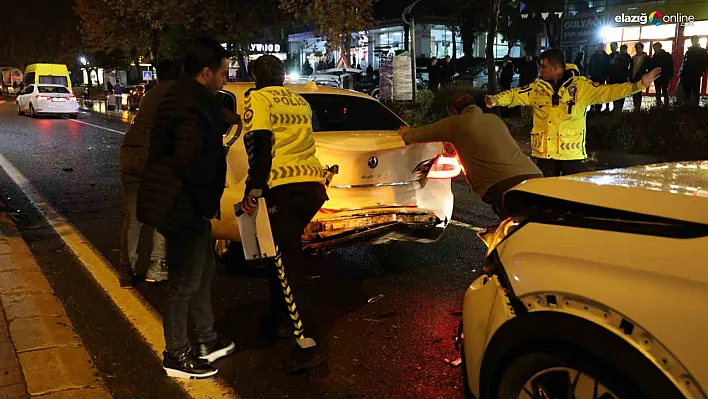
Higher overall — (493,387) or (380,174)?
(380,174)

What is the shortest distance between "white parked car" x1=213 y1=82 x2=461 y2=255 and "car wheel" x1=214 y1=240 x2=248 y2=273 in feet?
0.74

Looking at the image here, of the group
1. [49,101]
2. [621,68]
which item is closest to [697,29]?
[621,68]

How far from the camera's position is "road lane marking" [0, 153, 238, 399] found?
3764 mm

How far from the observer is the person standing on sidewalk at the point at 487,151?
15.1 ft

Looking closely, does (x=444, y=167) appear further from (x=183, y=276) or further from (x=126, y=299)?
(x=126, y=299)

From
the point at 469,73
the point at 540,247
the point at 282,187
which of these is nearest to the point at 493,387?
the point at 540,247

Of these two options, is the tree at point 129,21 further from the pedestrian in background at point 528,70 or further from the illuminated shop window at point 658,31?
the illuminated shop window at point 658,31

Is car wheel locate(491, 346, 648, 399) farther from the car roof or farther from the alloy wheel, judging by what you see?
the car roof

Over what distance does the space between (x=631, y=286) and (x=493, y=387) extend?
74 centimetres

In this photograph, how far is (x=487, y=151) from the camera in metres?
4.62

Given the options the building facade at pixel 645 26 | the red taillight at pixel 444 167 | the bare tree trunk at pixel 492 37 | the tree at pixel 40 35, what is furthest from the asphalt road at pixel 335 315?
the tree at pixel 40 35

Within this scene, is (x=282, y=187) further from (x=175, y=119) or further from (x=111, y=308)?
(x=111, y=308)

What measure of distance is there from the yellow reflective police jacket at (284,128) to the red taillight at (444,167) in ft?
5.22

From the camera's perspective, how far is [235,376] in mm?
3914
